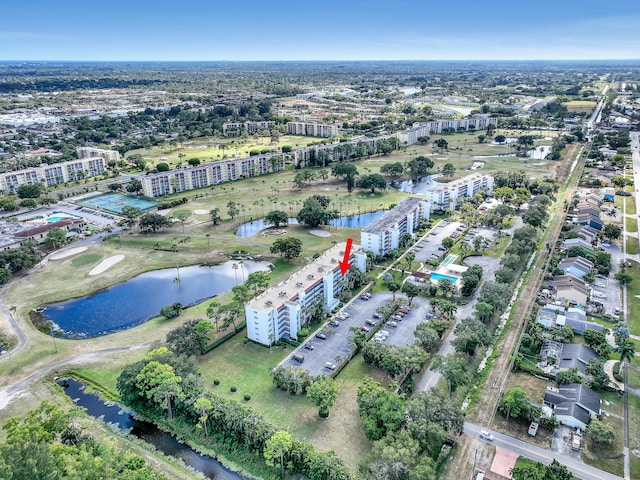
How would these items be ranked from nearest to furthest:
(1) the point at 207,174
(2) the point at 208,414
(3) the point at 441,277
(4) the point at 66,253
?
(2) the point at 208,414, (3) the point at 441,277, (4) the point at 66,253, (1) the point at 207,174

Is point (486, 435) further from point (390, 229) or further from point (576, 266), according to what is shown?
point (390, 229)

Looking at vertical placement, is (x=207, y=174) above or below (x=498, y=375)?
above

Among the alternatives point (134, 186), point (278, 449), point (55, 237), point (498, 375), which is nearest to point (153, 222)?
point (55, 237)

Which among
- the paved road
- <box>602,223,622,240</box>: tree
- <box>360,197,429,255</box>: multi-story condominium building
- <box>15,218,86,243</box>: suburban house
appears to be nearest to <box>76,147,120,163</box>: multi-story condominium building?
<box>15,218,86,243</box>: suburban house

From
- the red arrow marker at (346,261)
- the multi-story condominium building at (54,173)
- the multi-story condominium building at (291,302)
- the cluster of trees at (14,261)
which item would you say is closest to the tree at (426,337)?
the multi-story condominium building at (291,302)

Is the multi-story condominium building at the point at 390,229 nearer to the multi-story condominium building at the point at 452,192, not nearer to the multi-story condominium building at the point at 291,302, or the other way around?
the multi-story condominium building at the point at 452,192

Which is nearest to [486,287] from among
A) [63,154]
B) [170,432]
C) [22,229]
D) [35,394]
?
[170,432]
